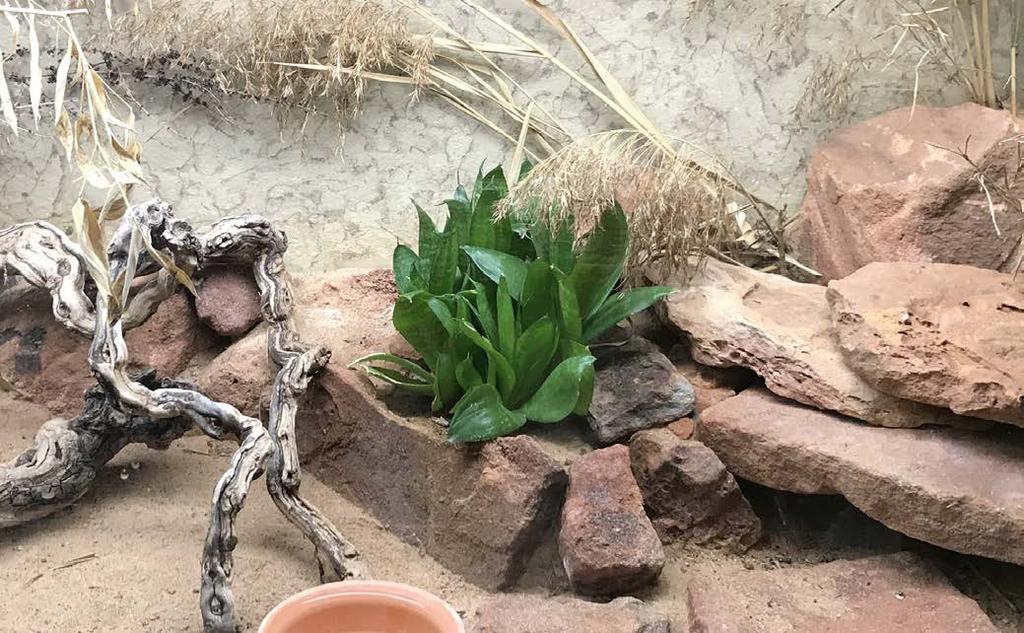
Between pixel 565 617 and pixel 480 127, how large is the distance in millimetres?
1711

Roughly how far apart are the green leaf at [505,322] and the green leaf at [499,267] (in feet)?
0.31

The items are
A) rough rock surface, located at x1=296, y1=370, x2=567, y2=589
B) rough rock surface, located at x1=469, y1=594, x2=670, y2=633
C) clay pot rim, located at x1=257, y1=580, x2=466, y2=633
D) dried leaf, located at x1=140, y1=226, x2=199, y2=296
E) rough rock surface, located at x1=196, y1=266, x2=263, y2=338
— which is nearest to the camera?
clay pot rim, located at x1=257, y1=580, x2=466, y2=633

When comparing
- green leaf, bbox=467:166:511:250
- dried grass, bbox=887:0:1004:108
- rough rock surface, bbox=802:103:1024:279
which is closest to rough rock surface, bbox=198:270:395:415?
green leaf, bbox=467:166:511:250

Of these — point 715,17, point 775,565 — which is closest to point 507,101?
point 715,17

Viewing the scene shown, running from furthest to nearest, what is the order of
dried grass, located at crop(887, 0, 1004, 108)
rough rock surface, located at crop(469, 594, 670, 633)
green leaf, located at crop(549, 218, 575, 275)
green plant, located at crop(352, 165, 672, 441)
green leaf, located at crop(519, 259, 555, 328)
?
dried grass, located at crop(887, 0, 1004, 108)
green leaf, located at crop(549, 218, 575, 275)
green leaf, located at crop(519, 259, 555, 328)
green plant, located at crop(352, 165, 672, 441)
rough rock surface, located at crop(469, 594, 670, 633)

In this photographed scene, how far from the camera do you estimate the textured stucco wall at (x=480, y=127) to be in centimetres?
299

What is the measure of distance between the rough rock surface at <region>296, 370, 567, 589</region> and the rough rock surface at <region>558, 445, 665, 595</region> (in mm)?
77

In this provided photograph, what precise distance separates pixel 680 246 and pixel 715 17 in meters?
0.94

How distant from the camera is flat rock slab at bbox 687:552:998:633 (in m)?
1.96

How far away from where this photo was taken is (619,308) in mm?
2457

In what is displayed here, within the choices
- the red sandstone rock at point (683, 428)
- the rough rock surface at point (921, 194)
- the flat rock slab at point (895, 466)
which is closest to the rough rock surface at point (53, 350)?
the red sandstone rock at point (683, 428)

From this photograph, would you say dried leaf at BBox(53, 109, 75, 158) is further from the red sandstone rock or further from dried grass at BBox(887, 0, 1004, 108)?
dried grass at BBox(887, 0, 1004, 108)

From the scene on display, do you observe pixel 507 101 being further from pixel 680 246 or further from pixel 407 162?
pixel 680 246

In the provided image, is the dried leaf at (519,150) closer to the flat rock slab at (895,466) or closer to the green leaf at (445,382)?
the green leaf at (445,382)
